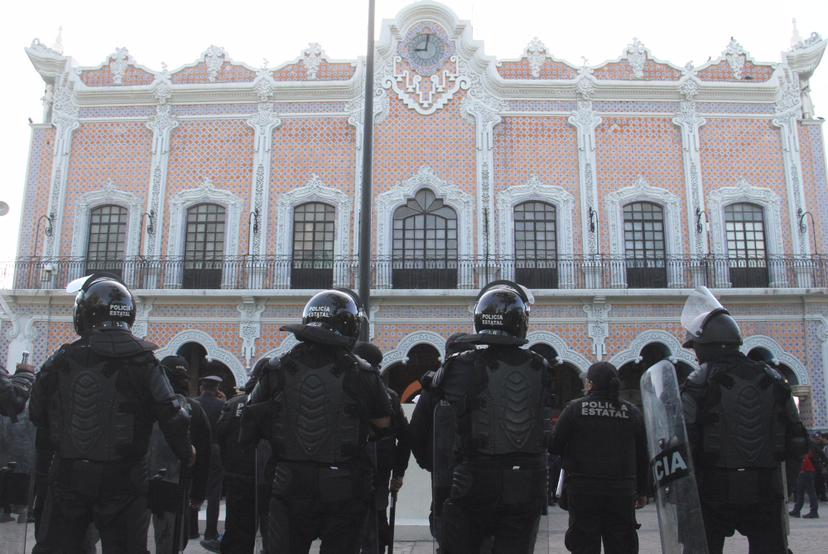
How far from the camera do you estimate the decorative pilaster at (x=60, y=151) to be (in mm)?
19861

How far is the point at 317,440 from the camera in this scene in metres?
4.34

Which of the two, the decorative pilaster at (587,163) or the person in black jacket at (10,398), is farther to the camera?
the decorative pilaster at (587,163)

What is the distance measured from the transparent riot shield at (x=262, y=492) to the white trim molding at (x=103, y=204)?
16.3m

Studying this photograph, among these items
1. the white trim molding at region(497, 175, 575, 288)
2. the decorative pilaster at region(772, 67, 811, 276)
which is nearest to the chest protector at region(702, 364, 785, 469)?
the white trim molding at region(497, 175, 575, 288)

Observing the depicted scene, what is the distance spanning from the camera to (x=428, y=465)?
504cm

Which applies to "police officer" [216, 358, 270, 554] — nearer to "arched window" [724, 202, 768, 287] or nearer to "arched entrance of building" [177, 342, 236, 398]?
"arched entrance of building" [177, 342, 236, 398]

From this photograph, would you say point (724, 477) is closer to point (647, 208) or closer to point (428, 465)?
point (428, 465)

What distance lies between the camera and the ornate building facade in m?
18.6

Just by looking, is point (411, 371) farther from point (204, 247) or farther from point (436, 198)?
point (204, 247)

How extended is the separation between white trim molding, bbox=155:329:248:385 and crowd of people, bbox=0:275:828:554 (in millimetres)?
13373

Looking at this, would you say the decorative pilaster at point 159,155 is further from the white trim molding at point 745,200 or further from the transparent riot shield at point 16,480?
the transparent riot shield at point 16,480

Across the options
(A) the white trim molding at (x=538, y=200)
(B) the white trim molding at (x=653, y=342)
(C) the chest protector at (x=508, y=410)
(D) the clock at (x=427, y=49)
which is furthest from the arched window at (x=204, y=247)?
(C) the chest protector at (x=508, y=410)

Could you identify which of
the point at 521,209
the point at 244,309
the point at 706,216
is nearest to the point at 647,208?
the point at 706,216

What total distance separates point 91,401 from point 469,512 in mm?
2402
